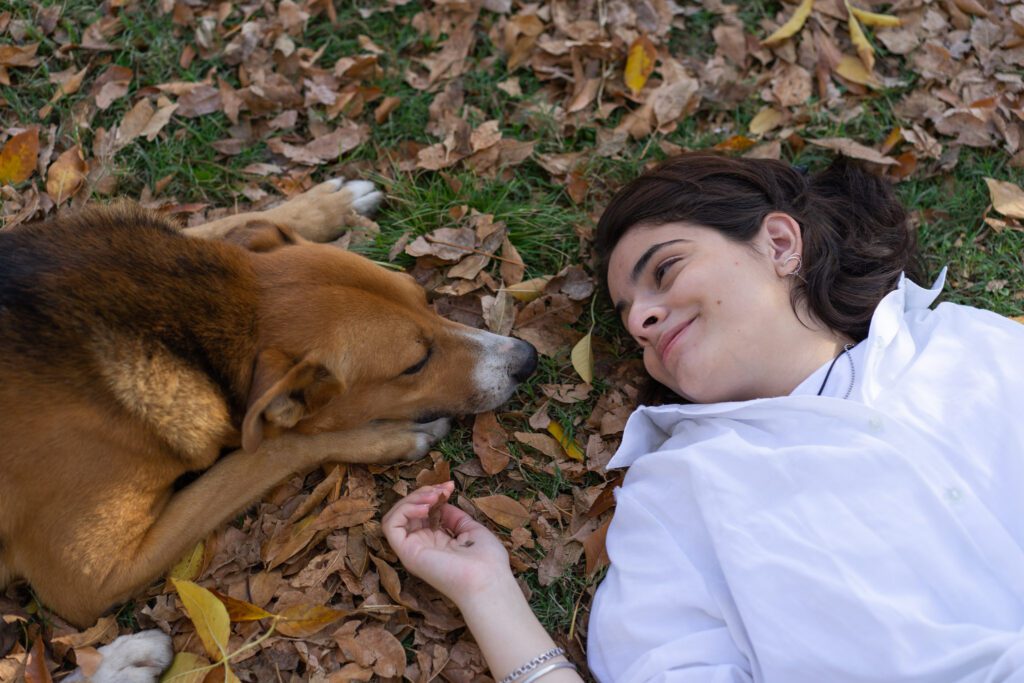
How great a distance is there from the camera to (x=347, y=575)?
13.6 ft

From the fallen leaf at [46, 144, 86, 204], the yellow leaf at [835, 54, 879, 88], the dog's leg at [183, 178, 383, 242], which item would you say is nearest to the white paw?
the dog's leg at [183, 178, 383, 242]

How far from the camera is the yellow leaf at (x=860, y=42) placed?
5840 millimetres

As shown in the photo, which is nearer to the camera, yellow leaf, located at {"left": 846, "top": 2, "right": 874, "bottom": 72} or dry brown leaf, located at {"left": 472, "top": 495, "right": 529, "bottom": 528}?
dry brown leaf, located at {"left": 472, "top": 495, "right": 529, "bottom": 528}

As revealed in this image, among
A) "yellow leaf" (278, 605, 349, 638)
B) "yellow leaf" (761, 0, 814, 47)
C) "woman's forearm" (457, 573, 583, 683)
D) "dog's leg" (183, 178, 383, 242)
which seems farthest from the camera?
"yellow leaf" (761, 0, 814, 47)

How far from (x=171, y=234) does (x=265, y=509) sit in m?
1.51

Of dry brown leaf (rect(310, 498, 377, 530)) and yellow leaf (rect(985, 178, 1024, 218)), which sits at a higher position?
yellow leaf (rect(985, 178, 1024, 218))

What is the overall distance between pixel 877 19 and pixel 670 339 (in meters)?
3.69

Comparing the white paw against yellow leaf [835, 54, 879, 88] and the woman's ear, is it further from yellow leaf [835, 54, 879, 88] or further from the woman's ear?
yellow leaf [835, 54, 879, 88]

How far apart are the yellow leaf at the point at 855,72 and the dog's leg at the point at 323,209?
11.4 feet

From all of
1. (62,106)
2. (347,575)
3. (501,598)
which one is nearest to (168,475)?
(347,575)

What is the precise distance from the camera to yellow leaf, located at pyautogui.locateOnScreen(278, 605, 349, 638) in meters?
3.97

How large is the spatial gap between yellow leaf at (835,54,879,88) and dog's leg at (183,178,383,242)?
3473mm

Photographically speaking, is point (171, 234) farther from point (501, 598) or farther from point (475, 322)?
point (501, 598)

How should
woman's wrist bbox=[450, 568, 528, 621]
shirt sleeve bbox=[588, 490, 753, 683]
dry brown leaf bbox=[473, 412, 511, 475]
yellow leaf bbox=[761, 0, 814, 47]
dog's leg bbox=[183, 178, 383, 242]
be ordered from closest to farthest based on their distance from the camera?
shirt sleeve bbox=[588, 490, 753, 683] < woman's wrist bbox=[450, 568, 528, 621] < dry brown leaf bbox=[473, 412, 511, 475] < dog's leg bbox=[183, 178, 383, 242] < yellow leaf bbox=[761, 0, 814, 47]
